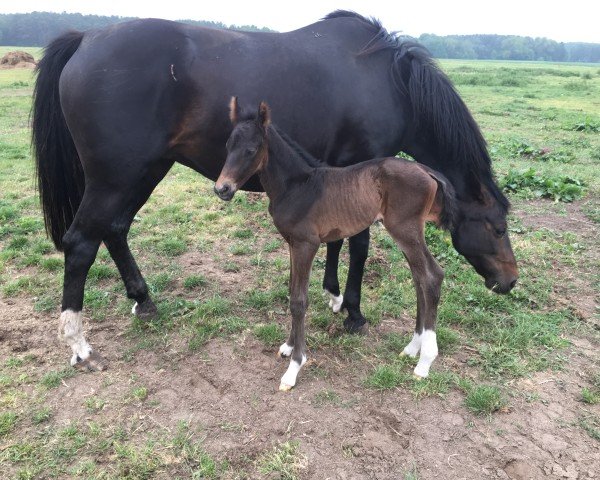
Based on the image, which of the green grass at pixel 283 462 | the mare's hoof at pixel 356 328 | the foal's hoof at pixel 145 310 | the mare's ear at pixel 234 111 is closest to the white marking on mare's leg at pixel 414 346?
the mare's hoof at pixel 356 328

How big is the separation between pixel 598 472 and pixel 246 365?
227 cm

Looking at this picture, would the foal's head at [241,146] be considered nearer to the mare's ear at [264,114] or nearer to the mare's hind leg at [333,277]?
the mare's ear at [264,114]

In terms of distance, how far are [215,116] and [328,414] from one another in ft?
7.19

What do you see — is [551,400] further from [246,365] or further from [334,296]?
[246,365]

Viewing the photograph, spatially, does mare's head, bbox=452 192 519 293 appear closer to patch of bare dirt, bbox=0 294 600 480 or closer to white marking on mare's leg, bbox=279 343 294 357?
patch of bare dirt, bbox=0 294 600 480

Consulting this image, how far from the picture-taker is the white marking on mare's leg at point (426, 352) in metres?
3.28

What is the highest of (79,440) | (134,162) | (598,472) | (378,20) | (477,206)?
(378,20)

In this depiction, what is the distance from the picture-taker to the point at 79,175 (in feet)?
12.9

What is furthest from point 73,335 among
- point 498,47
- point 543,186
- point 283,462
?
point 498,47

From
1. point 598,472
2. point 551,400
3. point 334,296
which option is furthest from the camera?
point 334,296

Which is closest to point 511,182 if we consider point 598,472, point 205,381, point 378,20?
point 378,20

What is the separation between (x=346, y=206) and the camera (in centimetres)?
326

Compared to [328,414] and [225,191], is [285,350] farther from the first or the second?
[225,191]

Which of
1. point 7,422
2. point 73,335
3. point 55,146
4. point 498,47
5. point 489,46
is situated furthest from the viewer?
point 489,46
